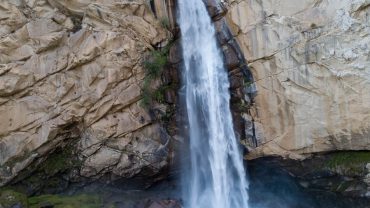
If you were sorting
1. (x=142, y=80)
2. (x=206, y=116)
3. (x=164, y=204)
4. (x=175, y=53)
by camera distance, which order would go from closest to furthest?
1. (x=164, y=204)
2. (x=142, y=80)
3. (x=206, y=116)
4. (x=175, y=53)

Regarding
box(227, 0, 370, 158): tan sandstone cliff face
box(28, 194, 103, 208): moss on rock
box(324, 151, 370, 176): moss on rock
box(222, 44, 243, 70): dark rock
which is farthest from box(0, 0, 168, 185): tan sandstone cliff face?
box(324, 151, 370, 176): moss on rock

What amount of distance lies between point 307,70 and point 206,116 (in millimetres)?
2645

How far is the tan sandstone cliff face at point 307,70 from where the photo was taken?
32.7 ft

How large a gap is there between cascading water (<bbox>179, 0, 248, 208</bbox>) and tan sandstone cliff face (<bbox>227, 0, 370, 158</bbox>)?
70 cm

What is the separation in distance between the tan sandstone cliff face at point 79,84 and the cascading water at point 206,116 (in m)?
0.80

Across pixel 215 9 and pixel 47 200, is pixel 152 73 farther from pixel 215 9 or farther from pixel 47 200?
pixel 47 200

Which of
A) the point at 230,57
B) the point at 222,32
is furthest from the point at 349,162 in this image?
the point at 222,32

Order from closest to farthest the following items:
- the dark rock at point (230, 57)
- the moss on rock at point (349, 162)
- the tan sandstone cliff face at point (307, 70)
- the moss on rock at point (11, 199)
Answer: the moss on rock at point (11, 199), the tan sandstone cliff face at point (307, 70), the moss on rock at point (349, 162), the dark rock at point (230, 57)

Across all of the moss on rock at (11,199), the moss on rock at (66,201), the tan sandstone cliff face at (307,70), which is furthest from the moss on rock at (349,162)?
the moss on rock at (11,199)

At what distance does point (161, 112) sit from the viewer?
11.2 m

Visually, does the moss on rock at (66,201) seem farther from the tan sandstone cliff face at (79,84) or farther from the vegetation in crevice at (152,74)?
the vegetation in crevice at (152,74)

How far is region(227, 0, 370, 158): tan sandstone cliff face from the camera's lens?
9.98 meters

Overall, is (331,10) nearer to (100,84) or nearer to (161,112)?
(161,112)

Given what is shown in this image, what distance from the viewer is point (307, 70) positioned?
10.4 m
